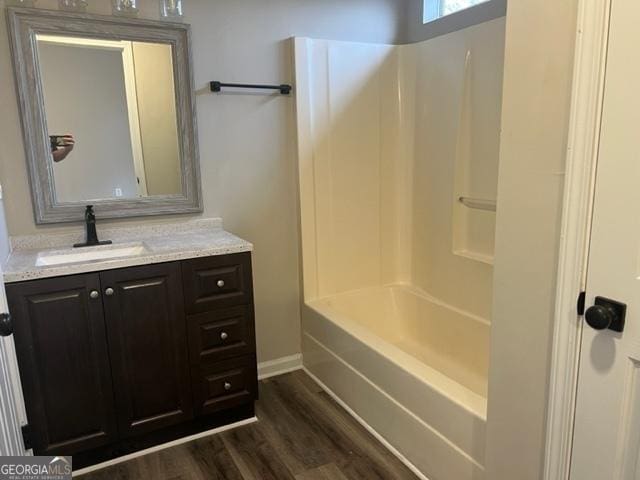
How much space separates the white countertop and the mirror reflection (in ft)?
0.62

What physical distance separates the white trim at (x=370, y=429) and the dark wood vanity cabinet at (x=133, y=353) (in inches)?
19.8

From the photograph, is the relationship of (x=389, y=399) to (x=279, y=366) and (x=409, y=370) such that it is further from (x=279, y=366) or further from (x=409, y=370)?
(x=279, y=366)

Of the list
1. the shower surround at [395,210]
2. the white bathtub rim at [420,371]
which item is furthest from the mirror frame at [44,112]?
the white bathtub rim at [420,371]

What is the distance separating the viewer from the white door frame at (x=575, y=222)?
1.08m

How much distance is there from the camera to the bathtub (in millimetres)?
1771

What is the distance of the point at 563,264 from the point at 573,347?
0.22 metres

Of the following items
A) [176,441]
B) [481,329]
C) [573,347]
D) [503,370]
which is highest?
[573,347]

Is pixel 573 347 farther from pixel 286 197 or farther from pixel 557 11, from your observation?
pixel 286 197

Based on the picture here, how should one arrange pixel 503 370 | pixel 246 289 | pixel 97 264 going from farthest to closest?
1. pixel 246 289
2. pixel 97 264
3. pixel 503 370

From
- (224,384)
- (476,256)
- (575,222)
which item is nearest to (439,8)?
(476,256)

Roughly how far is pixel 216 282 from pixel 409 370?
37.6 inches

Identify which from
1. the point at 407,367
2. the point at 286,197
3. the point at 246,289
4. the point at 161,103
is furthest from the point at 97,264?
the point at 407,367

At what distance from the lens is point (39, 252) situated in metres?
2.10

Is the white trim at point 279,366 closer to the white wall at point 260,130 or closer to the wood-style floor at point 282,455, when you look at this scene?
the white wall at point 260,130
